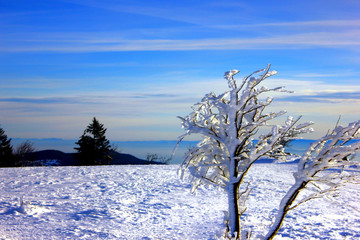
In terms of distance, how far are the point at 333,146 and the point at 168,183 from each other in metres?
9.09

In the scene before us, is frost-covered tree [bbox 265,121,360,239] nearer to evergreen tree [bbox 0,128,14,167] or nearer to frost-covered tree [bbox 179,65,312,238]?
frost-covered tree [bbox 179,65,312,238]

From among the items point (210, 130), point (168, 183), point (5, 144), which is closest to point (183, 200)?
point (168, 183)

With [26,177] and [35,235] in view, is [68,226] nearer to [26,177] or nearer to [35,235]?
[35,235]

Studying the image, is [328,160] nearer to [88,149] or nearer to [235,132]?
[235,132]

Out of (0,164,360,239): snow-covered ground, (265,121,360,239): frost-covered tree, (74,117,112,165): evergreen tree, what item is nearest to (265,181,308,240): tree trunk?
(265,121,360,239): frost-covered tree

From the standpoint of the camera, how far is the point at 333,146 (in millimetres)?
5066

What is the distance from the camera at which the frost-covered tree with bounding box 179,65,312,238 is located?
5.43 m

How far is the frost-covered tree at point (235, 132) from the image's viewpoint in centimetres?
543

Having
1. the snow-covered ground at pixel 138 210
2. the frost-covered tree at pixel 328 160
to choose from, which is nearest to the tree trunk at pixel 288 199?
the frost-covered tree at pixel 328 160

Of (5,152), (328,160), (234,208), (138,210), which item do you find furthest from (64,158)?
(328,160)

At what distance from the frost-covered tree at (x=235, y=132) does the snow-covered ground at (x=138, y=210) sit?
112 centimetres

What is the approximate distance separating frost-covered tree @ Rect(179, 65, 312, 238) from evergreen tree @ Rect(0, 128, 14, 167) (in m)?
37.3

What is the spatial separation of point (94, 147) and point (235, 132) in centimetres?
3490

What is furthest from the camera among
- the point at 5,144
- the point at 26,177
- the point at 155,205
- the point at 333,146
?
the point at 5,144
